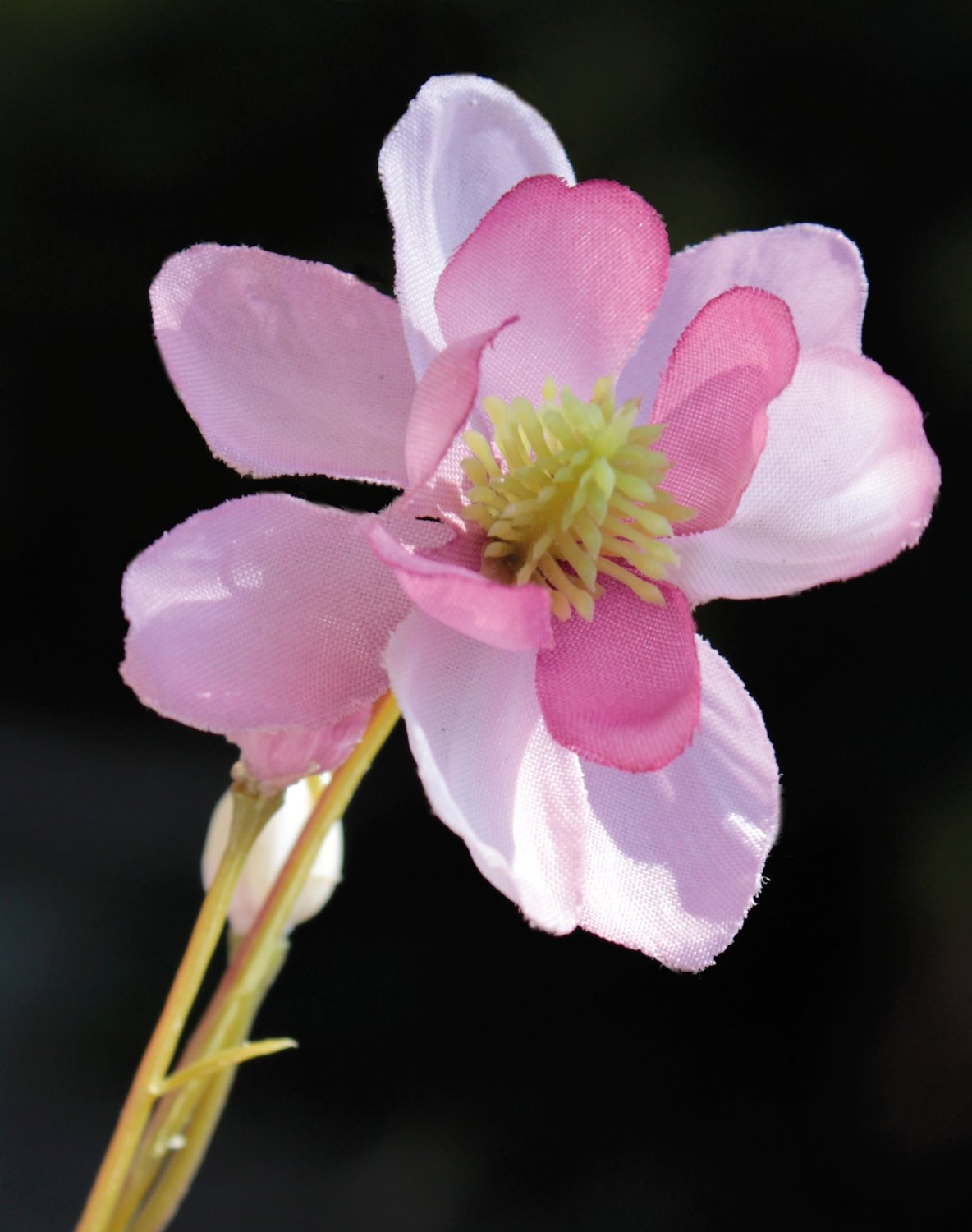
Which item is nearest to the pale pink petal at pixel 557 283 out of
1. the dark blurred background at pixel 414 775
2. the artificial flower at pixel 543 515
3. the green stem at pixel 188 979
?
the artificial flower at pixel 543 515

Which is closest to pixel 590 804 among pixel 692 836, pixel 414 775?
pixel 692 836

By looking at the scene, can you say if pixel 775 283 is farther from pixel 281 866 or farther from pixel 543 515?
pixel 281 866

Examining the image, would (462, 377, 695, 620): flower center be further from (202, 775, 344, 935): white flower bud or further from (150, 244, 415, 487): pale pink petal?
(202, 775, 344, 935): white flower bud

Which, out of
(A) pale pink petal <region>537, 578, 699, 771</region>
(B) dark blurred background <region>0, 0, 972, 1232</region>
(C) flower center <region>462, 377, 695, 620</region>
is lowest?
(B) dark blurred background <region>0, 0, 972, 1232</region>

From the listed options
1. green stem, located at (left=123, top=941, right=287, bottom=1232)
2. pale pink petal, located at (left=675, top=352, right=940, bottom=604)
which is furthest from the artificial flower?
green stem, located at (left=123, top=941, right=287, bottom=1232)

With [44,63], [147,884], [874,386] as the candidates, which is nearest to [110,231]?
[44,63]

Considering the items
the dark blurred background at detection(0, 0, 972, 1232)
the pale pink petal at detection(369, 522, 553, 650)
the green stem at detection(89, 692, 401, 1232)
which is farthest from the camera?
the dark blurred background at detection(0, 0, 972, 1232)
